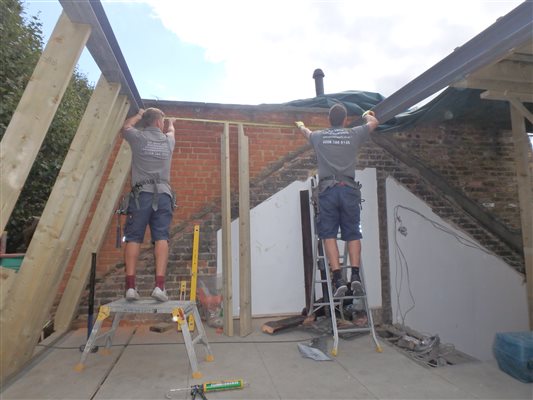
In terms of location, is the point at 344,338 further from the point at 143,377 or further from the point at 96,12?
the point at 96,12

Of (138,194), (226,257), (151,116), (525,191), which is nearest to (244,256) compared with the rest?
(226,257)

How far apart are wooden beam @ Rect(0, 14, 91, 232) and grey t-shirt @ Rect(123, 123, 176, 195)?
33.2 inches

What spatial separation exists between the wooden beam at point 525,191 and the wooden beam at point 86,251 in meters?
4.16

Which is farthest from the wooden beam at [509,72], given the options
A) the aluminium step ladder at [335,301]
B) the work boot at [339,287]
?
the work boot at [339,287]

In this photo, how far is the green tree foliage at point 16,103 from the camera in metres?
5.13

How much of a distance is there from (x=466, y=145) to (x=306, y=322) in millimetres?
3679

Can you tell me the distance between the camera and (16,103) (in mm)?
5156

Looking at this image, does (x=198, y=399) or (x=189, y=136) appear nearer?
(x=198, y=399)

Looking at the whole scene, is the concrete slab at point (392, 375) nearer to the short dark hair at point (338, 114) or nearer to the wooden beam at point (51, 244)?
the short dark hair at point (338, 114)

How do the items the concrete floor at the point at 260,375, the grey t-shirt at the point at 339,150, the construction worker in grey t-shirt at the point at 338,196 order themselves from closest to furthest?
1. the concrete floor at the point at 260,375
2. the construction worker in grey t-shirt at the point at 338,196
3. the grey t-shirt at the point at 339,150

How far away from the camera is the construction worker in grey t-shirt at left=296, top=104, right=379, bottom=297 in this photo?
136 inches

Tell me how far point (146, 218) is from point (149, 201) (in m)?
0.14

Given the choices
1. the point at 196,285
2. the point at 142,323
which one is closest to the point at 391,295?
the point at 196,285

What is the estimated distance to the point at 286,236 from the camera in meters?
4.81
